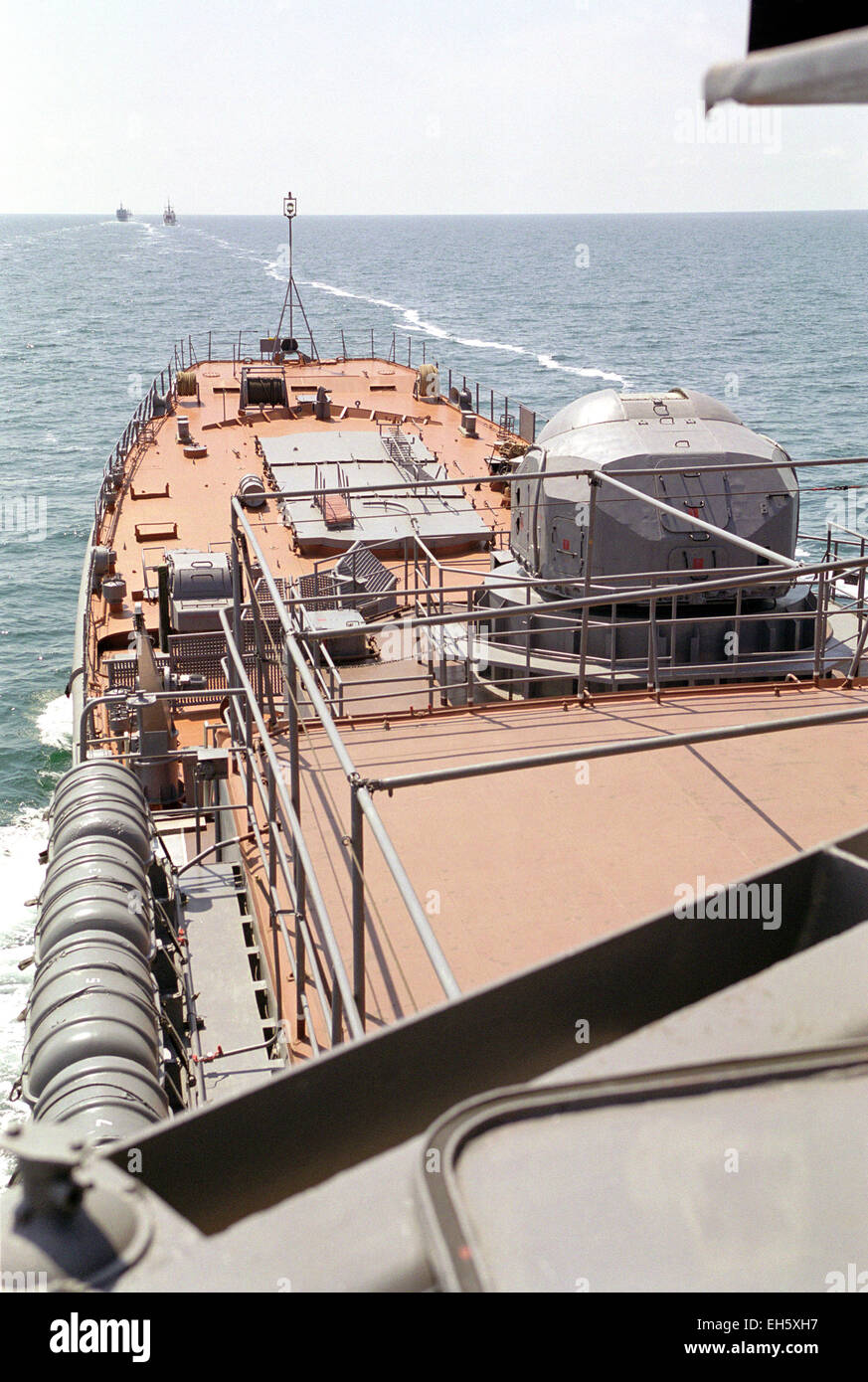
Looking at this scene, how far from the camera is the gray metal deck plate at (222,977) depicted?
7.67 metres

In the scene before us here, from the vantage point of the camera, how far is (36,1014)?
25.0 feet

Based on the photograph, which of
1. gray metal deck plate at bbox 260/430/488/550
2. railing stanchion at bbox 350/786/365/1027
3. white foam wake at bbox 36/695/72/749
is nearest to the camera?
railing stanchion at bbox 350/786/365/1027

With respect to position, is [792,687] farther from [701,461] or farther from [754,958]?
[754,958]

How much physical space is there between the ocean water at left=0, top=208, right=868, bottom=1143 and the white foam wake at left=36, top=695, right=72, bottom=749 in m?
0.06

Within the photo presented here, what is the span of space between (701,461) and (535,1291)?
12.2 metres

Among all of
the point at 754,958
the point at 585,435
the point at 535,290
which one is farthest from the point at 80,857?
the point at 535,290

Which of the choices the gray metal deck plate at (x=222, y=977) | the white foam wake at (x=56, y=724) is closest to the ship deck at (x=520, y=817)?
the gray metal deck plate at (x=222, y=977)

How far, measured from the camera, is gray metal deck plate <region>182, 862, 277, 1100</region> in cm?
767

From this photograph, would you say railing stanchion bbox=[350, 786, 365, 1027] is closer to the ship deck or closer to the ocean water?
the ship deck

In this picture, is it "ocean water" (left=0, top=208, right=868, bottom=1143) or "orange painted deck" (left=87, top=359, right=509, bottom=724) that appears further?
"ocean water" (left=0, top=208, right=868, bottom=1143)

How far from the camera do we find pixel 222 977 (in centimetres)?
890

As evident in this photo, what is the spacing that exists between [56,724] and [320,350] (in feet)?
153

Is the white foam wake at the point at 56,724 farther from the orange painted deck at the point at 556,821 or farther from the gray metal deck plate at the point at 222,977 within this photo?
the orange painted deck at the point at 556,821

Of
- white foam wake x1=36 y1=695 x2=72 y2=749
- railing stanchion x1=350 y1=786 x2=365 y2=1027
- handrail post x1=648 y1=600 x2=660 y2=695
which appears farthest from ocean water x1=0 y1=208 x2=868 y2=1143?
railing stanchion x1=350 y1=786 x2=365 y2=1027
